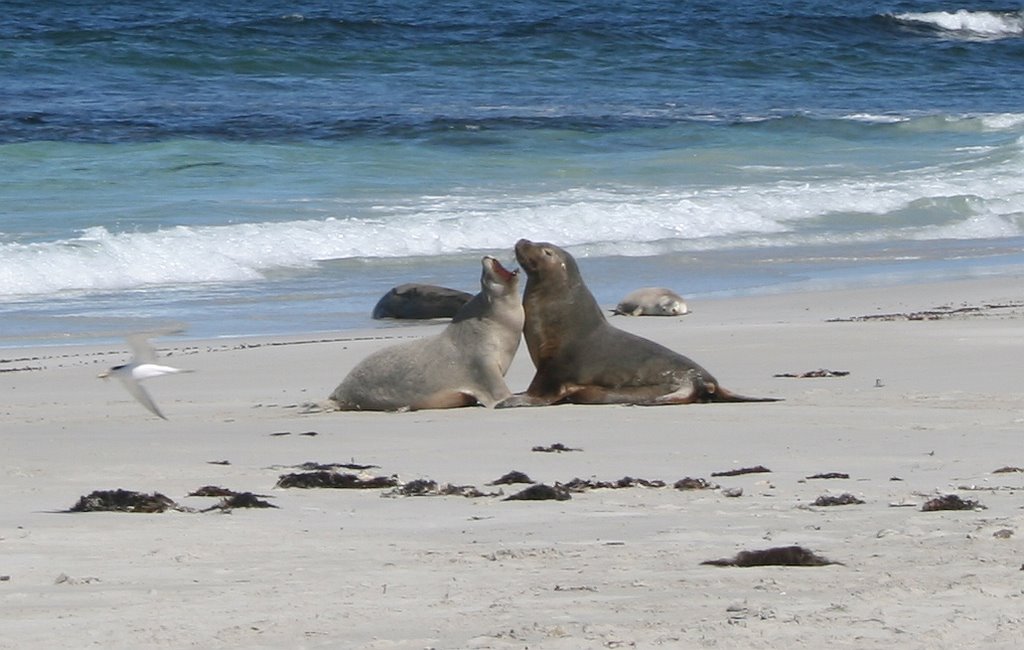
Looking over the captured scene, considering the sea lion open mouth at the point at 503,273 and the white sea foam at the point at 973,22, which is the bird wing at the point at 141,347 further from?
the white sea foam at the point at 973,22

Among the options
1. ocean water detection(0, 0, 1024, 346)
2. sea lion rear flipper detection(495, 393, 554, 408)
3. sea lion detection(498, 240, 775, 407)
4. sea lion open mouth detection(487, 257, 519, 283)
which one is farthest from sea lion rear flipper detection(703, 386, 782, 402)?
ocean water detection(0, 0, 1024, 346)

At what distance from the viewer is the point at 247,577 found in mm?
3744

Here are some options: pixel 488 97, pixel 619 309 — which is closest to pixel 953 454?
pixel 619 309

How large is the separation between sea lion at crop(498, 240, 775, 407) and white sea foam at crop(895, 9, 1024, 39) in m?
35.5

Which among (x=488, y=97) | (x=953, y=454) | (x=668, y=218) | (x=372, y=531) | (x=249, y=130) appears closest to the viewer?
(x=372, y=531)

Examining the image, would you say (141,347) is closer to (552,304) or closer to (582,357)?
(582,357)

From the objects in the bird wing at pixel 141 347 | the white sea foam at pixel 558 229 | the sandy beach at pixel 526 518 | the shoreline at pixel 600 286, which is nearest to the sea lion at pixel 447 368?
the sandy beach at pixel 526 518

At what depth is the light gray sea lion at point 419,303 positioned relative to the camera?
35.3 ft

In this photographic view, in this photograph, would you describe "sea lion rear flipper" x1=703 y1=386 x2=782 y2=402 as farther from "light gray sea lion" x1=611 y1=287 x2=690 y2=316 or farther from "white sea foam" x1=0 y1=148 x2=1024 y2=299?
"white sea foam" x1=0 y1=148 x2=1024 y2=299

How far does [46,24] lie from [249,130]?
12312 mm

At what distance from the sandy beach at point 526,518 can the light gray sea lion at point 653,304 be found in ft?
6.75

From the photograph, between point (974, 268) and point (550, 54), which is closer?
point (974, 268)

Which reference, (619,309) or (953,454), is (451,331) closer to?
(953,454)

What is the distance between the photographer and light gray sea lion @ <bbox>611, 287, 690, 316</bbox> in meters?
10.7
